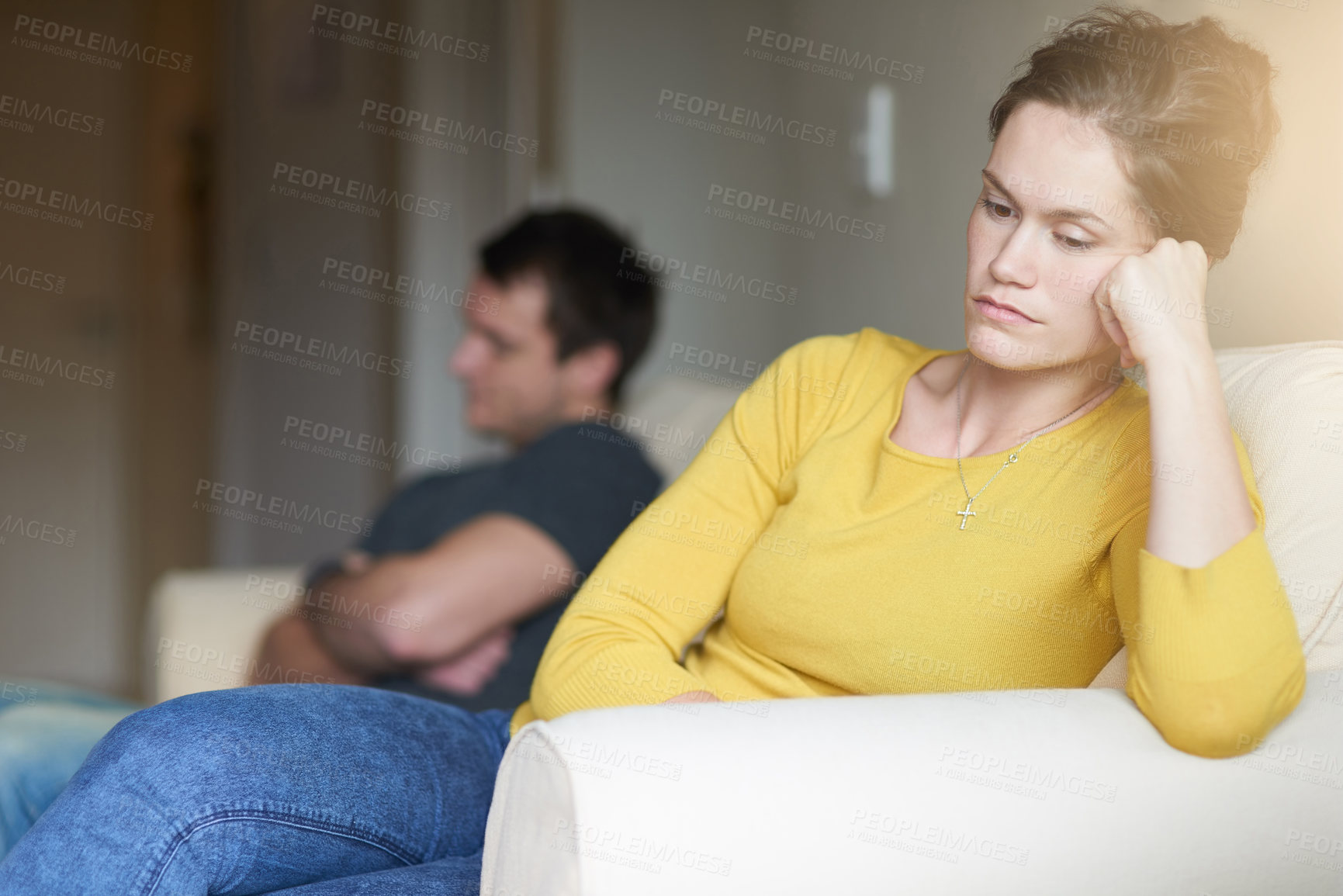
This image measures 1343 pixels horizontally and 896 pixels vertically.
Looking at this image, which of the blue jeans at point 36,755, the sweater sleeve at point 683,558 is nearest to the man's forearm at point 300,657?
the blue jeans at point 36,755

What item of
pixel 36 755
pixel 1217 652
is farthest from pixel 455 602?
pixel 1217 652

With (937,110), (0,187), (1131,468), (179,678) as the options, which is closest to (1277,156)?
(1131,468)

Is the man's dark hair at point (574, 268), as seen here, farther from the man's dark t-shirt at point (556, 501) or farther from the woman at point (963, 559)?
the woman at point (963, 559)

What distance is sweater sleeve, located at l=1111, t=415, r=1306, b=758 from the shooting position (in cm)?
75

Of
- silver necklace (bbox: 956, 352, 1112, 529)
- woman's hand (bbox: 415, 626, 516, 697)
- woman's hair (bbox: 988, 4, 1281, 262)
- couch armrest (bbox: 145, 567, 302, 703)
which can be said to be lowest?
couch armrest (bbox: 145, 567, 302, 703)

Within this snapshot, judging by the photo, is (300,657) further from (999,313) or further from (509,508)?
(999,313)

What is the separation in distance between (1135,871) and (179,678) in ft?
4.75

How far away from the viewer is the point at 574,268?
5.90 feet

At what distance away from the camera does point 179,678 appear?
1745 mm

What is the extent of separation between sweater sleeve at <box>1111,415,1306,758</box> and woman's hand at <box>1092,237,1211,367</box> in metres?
0.14

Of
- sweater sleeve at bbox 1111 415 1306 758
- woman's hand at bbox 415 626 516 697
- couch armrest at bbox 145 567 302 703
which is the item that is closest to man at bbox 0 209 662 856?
woman's hand at bbox 415 626 516 697

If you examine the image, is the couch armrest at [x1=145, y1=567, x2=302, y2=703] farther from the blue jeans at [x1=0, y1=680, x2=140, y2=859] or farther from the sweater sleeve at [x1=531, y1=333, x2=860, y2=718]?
the sweater sleeve at [x1=531, y1=333, x2=860, y2=718]

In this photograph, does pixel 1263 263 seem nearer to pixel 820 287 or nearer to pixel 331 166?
pixel 820 287

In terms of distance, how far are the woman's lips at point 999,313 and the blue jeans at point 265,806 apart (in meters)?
0.60
